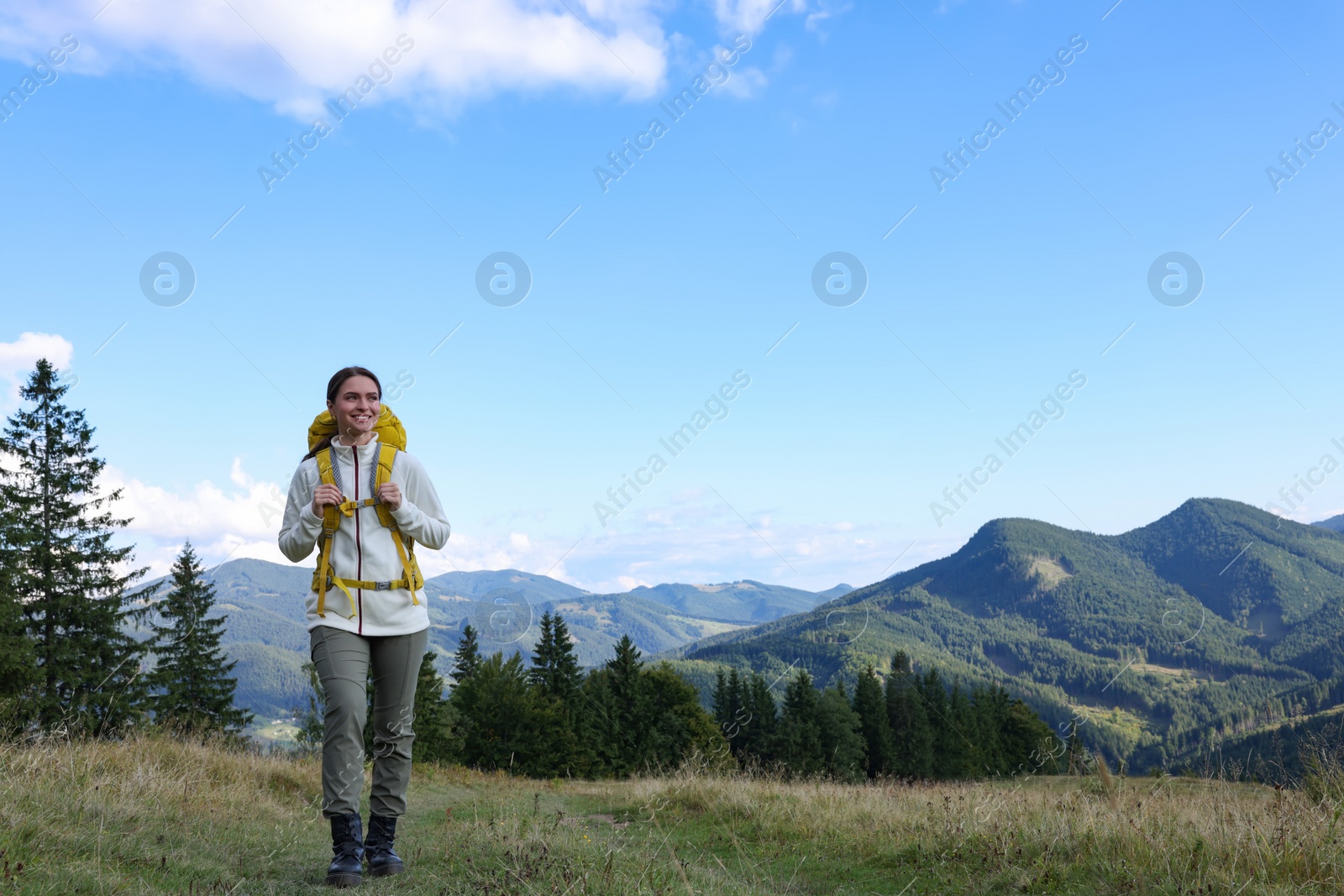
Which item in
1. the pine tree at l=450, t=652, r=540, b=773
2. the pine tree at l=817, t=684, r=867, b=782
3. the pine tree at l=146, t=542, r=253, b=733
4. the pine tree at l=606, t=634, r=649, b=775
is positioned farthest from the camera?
the pine tree at l=817, t=684, r=867, b=782

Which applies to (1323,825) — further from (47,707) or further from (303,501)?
(47,707)

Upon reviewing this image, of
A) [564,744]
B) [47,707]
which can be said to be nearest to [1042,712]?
[564,744]

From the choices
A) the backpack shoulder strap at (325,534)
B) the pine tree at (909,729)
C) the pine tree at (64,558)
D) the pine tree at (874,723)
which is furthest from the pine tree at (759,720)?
the backpack shoulder strap at (325,534)

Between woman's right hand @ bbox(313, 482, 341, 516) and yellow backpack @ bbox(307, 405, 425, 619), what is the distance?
0.04 m

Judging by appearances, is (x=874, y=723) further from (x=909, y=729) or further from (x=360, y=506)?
(x=360, y=506)

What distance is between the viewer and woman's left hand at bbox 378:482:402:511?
13.7 feet

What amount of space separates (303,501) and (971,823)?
16.9 feet

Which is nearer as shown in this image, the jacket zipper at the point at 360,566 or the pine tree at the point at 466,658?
the jacket zipper at the point at 360,566

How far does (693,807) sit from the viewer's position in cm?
848

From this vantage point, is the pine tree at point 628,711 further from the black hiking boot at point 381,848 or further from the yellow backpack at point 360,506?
the yellow backpack at point 360,506

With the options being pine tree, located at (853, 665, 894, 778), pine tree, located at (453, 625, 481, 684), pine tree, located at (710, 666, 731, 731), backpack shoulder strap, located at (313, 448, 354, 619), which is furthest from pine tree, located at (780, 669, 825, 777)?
backpack shoulder strap, located at (313, 448, 354, 619)

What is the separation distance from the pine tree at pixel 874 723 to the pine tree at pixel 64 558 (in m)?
50.1

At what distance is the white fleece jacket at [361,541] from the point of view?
164 inches

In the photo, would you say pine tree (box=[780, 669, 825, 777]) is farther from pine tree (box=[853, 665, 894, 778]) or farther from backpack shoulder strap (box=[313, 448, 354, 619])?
backpack shoulder strap (box=[313, 448, 354, 619])
